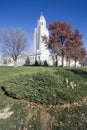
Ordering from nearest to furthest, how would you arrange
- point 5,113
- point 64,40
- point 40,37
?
point 5,113 → point 64,40 → point 40,37

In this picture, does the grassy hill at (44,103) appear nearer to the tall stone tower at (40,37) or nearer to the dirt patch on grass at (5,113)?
the dirt patch on grass at (5,113)

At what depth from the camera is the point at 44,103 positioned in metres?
5.91

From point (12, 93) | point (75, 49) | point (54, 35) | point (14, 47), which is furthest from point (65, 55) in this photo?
point (12, 93)

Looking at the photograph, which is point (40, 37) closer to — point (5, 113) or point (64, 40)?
point (64, 40)

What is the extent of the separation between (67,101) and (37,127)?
1425 mm

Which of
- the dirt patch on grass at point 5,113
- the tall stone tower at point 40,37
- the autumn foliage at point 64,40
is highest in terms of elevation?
the tall stone tower at point 40,37

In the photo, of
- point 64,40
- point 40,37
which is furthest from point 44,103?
point 40,37

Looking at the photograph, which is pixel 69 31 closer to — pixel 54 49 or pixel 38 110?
pixel 54 49

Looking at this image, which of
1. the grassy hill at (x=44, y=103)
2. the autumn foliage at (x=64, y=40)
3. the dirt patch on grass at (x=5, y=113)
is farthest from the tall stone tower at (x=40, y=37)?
the dirt patch on grass at (x=5, y=113)

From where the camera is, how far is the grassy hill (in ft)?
16.6

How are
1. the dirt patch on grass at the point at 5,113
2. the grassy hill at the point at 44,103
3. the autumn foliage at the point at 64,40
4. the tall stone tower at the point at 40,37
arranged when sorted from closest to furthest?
the grassy hill at the point at 44,103, the dirt patch on grass at the point at 5,113, the autumn foliage at the point at 64,40, the tall stone tower at the point at 40,37

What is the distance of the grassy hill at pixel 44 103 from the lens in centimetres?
505

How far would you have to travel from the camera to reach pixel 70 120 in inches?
198

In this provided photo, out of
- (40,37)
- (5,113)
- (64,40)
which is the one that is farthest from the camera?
(40,37)
